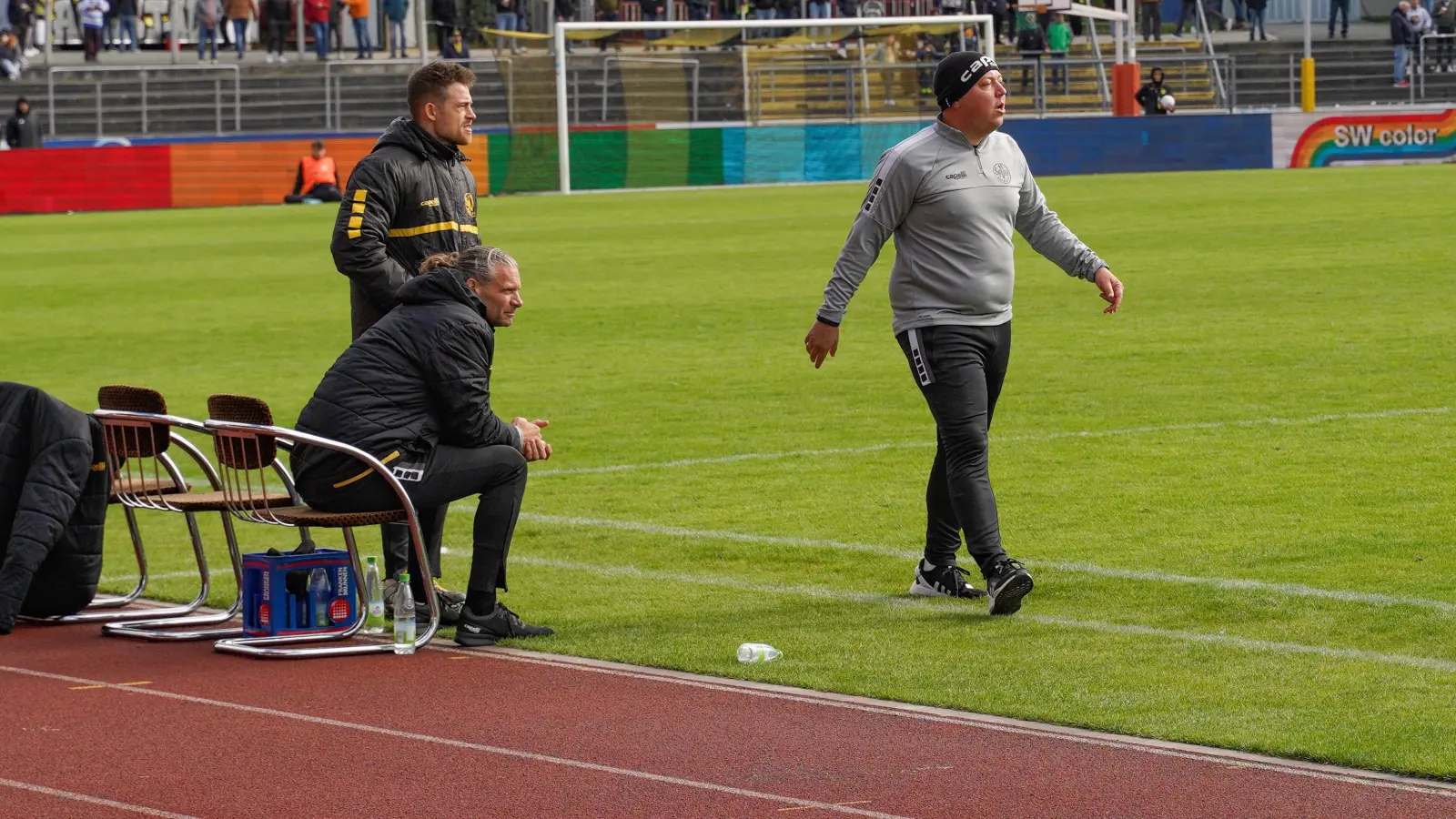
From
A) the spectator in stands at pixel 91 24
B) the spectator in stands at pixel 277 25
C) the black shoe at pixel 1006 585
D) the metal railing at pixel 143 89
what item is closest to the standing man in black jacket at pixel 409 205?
the black shoe at pixel 1006 585

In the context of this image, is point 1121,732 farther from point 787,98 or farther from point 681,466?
point 787,98

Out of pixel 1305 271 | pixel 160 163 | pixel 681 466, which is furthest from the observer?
pixel 160 163

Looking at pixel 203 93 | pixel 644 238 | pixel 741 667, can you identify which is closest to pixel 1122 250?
pixel 644 238

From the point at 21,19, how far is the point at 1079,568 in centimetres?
4343

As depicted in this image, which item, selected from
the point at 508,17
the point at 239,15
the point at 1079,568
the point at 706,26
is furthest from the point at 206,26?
the point at 1079,568

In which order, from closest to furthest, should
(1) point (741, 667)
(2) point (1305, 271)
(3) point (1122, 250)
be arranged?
(1) point (741, 667) < (2) point (1305, 271) < (3) point (1122, 250)

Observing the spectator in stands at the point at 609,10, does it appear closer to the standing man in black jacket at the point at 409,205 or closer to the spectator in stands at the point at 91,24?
the spectator in stands at the point at 91,24

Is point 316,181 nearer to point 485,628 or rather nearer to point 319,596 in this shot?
point 319,596

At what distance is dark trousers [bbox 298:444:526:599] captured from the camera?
25.0ft

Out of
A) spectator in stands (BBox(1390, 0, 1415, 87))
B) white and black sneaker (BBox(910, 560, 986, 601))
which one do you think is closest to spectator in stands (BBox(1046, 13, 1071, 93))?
spectator in stands (BBox(1390, 0, 1415, 87))

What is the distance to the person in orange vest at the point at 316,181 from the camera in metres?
38.7

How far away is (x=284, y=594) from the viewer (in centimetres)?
790

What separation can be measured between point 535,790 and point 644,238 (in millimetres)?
22901

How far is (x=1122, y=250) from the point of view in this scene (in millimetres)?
23969
